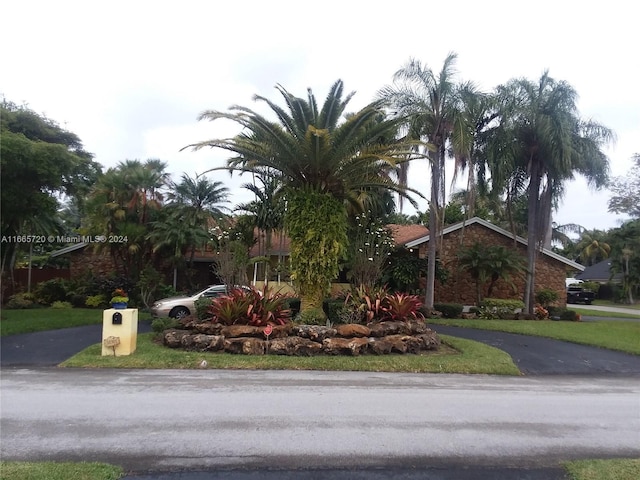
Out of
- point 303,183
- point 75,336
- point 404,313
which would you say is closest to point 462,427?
point 404,313

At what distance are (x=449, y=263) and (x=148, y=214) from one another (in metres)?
15.5

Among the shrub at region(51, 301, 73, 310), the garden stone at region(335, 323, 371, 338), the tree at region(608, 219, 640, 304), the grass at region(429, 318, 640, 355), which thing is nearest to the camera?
the garden stone at region(335, 323, 371, 338)

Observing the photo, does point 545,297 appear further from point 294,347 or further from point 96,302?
point 96,302

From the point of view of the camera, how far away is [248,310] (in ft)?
39.2

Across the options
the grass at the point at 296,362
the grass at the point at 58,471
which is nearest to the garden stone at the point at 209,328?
the grass at the point at 296,362

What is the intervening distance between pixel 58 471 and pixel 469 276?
72.6 feet

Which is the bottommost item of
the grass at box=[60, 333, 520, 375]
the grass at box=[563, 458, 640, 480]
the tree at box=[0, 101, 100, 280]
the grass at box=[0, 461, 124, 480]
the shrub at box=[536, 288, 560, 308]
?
the grass at box=[60, 333, 520, 375]

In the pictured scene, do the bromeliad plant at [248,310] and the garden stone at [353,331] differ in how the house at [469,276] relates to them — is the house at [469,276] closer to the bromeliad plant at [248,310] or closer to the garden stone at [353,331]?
the garden stone at [353,331]

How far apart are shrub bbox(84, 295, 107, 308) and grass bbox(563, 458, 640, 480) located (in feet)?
67.9

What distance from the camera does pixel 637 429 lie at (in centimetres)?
606

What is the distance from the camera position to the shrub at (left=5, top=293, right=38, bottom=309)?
2053cm

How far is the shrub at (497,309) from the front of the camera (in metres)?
20.1

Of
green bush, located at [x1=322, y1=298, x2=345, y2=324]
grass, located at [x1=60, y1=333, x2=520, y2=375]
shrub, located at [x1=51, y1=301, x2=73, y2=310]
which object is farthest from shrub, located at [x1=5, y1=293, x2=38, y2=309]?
green bush, located at [x1=322, y1=298, x2=345, y2=324]

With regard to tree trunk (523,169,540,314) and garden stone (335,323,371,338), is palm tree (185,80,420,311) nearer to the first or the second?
garden stone (335,323,371,338)
